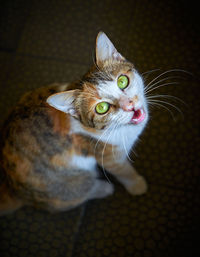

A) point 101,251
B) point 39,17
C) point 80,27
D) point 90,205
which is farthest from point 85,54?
point 101,251

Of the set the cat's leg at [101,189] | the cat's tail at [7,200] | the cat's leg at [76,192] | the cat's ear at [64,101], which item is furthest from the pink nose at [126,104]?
the cat's tail at [7,200]

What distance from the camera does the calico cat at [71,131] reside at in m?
0.99

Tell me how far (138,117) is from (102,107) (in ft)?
0.57

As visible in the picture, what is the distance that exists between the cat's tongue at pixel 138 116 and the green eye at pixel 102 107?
0.13 m

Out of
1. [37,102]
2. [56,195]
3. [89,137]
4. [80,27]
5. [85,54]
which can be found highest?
[80,27]

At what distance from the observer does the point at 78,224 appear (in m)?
1.43

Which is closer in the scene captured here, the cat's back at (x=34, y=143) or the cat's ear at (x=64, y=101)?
the cat's ear at (x=64, y=101)

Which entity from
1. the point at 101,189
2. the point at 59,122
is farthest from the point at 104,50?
the point at 101,189

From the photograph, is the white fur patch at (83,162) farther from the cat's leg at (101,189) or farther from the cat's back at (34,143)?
the cat's leg at (101,189)

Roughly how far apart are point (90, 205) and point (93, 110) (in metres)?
0.74

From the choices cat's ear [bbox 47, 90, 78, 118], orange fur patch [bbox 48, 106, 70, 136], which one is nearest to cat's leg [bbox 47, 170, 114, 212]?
orange fur patch [bbox 48, 106, 70, 136]

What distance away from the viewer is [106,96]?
981 millimetres

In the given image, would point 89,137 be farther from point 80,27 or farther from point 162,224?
point 80,27

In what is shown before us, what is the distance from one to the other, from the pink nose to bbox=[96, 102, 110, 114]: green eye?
0.07 metres
